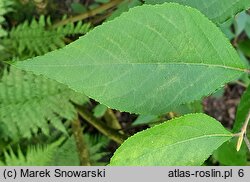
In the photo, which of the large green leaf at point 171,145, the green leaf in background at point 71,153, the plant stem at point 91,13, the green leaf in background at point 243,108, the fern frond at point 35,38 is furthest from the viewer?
the green leaf in background at point 71,153

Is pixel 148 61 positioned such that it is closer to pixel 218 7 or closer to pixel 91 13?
pixel 218 7

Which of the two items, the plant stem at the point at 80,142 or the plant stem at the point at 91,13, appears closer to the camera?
the plant stem at the point at 91,13

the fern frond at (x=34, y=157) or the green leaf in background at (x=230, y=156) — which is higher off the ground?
the green leaf in background at (x=230, y=156)

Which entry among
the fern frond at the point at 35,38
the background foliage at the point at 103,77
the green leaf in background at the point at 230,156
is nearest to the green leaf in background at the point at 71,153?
the background foliage at the point at 103,77

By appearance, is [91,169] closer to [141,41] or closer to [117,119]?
[141,41]

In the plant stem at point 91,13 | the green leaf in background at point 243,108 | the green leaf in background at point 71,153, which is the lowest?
the green leaf in background at point 71,153

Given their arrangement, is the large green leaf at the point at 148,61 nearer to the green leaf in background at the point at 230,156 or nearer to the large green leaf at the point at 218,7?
the large green leaf at the point at 218,7

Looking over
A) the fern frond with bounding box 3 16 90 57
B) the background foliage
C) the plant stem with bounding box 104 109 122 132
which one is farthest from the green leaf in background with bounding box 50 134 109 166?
the fern frond with bounding box 3 16 90 57

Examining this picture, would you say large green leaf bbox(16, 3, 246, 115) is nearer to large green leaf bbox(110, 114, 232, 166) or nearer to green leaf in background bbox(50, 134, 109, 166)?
large green leaf bbox(110, 114, 232, 166)
